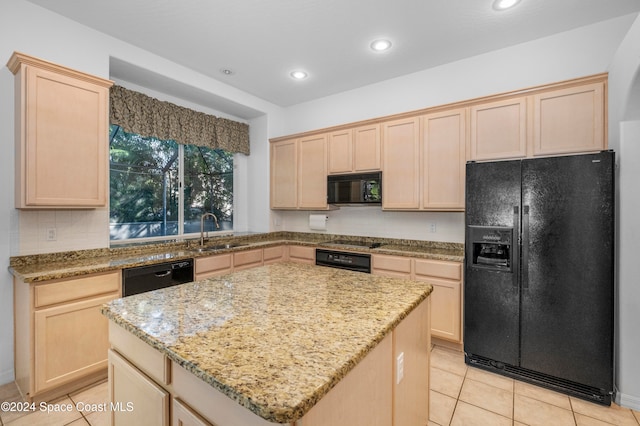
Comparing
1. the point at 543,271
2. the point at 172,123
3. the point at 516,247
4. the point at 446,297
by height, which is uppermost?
the point at 172,123

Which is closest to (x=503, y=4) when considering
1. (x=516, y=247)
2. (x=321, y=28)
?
(x=321, y=28)

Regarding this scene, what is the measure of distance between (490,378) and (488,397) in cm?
29

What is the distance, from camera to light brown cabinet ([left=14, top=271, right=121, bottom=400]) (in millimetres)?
2002

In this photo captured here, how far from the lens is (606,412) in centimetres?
202

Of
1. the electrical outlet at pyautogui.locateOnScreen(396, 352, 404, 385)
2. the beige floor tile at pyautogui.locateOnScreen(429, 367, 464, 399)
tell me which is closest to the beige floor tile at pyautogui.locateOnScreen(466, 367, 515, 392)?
the beige floor tile at pyautogui.locateOnScreen(429, 367, 464, 399)

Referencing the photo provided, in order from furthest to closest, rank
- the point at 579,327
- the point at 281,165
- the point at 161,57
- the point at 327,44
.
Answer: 1. the point at 281,165
2. the point at 161,57
3. the point at 327,44
4. the point at 579,327

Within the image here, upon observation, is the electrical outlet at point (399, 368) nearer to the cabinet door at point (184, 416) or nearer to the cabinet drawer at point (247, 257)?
the cabinet door at point (184, 416)

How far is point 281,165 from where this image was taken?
14.5ft

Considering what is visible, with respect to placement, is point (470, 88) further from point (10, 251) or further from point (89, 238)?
point (10, 251)

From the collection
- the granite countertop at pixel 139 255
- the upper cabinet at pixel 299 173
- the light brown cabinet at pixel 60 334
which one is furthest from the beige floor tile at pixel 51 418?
the upper cabinet at pixel 299 173

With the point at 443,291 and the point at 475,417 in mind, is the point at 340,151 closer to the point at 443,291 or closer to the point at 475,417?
the point at 443,291

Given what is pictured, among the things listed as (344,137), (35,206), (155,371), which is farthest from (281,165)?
(155,371)

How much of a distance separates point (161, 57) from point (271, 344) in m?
3.36

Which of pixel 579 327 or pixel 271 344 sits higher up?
pixel 271 344
